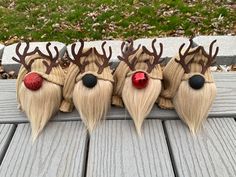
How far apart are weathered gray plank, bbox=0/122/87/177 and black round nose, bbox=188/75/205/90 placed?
1.18 ft

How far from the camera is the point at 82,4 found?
4145 millimetres

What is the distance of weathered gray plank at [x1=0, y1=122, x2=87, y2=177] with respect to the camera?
109cm

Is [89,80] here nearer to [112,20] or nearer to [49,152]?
[49,152]

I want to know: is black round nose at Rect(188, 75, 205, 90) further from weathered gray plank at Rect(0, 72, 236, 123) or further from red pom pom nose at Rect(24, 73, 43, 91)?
red pom pom nose at Rect(24, 73, 43, 91)

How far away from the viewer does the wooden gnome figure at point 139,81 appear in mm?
1244

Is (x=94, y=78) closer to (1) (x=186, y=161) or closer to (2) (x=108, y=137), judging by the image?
(2) (x=108, y=137)

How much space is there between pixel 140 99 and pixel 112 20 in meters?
2.49

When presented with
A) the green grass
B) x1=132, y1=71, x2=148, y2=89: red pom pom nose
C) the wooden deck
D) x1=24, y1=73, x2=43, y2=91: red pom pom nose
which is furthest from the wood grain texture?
the green grass

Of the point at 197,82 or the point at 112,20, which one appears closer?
the point at 197,82

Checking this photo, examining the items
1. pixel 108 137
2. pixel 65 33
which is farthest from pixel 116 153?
pixel 65 33

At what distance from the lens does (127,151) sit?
115cm

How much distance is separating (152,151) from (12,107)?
52cm

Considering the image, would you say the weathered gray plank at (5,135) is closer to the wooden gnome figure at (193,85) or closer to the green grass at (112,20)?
the wooden gnome figure at (193,85)

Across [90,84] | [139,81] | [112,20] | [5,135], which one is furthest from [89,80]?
[112,20]
